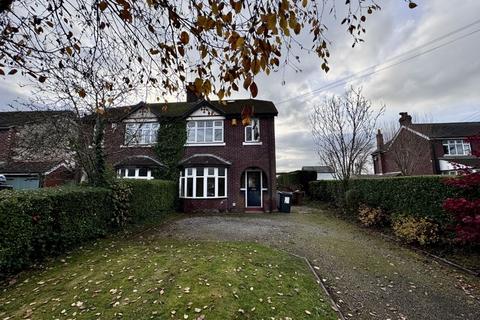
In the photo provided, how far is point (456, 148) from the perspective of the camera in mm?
27812

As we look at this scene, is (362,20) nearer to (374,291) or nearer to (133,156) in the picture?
(374,291)

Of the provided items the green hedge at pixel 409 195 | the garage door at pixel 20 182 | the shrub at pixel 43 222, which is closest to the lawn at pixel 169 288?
the shrub at pixel 43 222

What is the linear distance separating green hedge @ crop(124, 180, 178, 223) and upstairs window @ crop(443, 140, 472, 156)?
28.9m

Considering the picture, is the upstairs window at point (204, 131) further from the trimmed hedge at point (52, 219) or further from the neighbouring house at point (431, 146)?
the neighbouring house at point (431, 146)

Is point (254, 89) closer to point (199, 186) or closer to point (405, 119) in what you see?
point (199, 186)

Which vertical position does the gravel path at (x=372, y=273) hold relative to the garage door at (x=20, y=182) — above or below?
below

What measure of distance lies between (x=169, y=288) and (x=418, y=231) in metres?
8.19

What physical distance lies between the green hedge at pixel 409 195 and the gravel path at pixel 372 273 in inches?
56.0

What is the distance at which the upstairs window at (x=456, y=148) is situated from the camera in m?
27.6

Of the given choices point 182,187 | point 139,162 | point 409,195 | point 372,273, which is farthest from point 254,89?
point 139,162

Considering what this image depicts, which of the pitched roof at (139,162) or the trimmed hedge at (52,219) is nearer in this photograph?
the trimmed hedge at (52,219)

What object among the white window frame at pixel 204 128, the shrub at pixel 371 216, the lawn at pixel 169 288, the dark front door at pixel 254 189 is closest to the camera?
the lawn at pixel 169 288

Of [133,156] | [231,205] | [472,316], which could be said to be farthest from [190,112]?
[472,316]

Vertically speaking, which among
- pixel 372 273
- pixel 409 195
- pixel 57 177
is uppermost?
pixel 57 177
